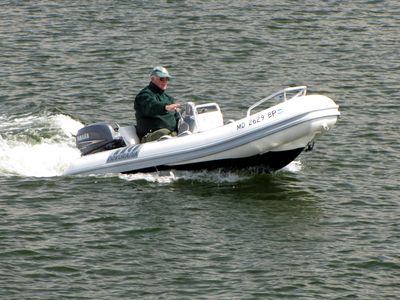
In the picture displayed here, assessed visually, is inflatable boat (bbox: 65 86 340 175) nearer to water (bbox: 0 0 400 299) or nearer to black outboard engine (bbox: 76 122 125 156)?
black outboard engine (bbox: 76 122 125 156)

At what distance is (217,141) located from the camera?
13.8m

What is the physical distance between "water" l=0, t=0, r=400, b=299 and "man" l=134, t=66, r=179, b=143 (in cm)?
57

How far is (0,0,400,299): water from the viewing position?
11.1 metres

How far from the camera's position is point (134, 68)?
19.6m

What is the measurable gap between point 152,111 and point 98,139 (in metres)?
0.86

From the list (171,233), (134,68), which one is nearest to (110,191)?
(171,233)

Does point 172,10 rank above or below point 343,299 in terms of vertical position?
above

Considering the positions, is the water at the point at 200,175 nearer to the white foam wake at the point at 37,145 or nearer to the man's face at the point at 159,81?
the white foam wake at the point at 37,145

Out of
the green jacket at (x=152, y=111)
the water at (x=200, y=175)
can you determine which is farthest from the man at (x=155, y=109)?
the water at (x=200, y=175)

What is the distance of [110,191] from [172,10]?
10.5 m

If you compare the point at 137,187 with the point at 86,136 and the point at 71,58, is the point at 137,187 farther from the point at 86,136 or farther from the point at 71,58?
the point at 71,58

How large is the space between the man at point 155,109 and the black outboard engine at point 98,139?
1.17ft

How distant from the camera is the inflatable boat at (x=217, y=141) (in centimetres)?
1348

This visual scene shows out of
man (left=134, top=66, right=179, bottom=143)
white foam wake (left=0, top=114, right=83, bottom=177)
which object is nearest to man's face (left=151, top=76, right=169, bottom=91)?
man (left=134, top=66, right=179, bottom=143)
